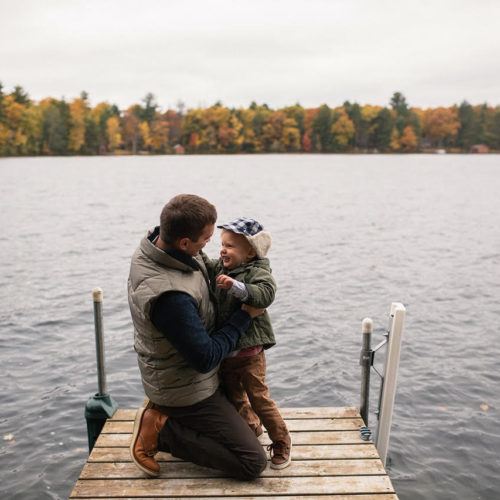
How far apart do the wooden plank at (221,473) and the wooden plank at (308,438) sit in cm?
31

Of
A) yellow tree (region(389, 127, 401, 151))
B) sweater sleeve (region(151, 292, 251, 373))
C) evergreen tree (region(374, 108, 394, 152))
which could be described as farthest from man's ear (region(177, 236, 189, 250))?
yellow tree (region(389, 127, 401, 151))

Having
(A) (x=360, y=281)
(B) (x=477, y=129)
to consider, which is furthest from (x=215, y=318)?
→ (B) (x=477, y=129)

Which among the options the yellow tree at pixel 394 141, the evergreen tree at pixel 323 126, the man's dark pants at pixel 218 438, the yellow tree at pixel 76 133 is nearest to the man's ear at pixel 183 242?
Answer: the man's dark pants at pixel 218 438

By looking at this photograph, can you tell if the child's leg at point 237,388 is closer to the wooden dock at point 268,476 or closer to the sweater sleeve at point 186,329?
the wooden dock at point 268,476

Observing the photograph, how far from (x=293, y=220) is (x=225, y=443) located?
77.3ft

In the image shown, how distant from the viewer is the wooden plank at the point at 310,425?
4.85 meters

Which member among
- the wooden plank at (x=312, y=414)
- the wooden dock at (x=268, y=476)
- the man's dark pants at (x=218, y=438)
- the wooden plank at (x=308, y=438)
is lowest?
the wooden plank at (x=312, y=414)

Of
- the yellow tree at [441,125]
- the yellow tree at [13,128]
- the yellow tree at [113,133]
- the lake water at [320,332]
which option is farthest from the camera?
the yellow tree at [441,125]

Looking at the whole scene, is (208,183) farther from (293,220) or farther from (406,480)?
(406,480)

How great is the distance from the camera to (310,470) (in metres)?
4.18

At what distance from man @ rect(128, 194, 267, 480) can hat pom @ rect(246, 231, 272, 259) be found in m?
0.36

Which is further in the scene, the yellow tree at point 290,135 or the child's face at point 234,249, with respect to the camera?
the yellow tree at point 290,135

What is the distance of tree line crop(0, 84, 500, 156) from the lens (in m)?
122

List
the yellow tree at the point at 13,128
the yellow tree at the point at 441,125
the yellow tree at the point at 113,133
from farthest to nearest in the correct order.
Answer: the yellow tree at the point at 441,125 < the yellow tree at the point at 113,133 < the yellow tree at the point at 13,128
